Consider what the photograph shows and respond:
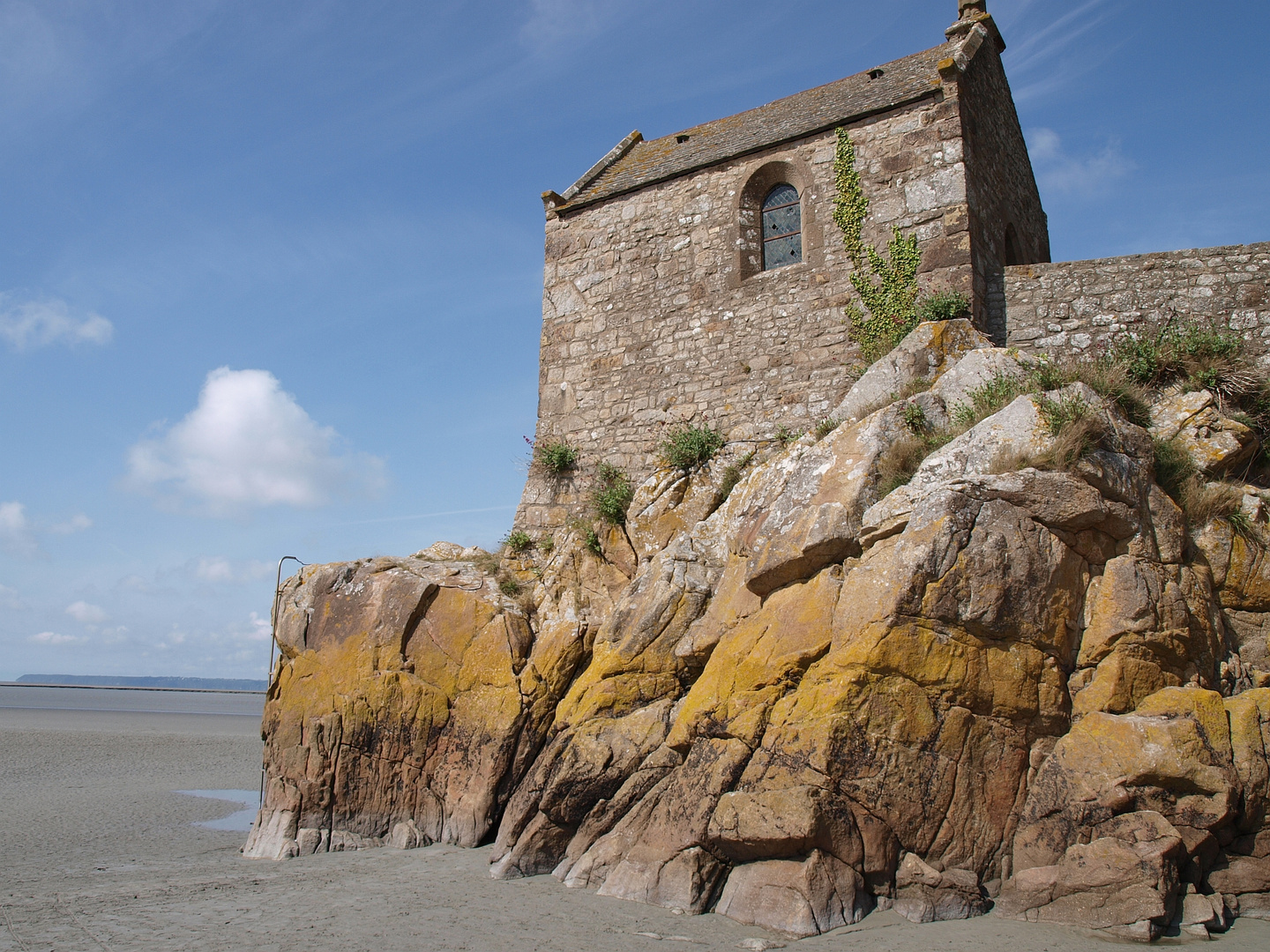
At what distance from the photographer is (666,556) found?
10211 millimetres

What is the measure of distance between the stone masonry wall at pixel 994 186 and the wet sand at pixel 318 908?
7.96 meters

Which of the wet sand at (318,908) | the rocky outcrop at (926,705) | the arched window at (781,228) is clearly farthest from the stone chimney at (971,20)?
the wet sand at (318,908)

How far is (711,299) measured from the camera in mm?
13305

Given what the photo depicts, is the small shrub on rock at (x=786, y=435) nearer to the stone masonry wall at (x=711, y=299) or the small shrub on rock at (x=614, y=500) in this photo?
the stone masonry wall at (x=711, y=299)

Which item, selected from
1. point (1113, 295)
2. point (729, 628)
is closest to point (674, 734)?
point (729, 628)

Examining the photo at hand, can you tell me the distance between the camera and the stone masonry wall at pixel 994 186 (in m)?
11.7

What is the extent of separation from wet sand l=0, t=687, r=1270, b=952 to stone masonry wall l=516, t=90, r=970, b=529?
592 cm

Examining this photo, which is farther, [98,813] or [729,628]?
[98,813]

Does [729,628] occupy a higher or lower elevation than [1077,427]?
lower

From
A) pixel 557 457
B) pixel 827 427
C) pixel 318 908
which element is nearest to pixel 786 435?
pixel 827 427

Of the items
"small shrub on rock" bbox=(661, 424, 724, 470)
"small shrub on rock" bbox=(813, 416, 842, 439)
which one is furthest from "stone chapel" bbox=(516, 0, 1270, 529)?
"small shrub on rock" bbox=(813, 416, 842, 439)

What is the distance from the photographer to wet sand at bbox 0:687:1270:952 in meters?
6.63

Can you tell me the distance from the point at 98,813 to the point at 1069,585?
16638 mm

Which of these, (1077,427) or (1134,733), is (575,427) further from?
(1134,733)
